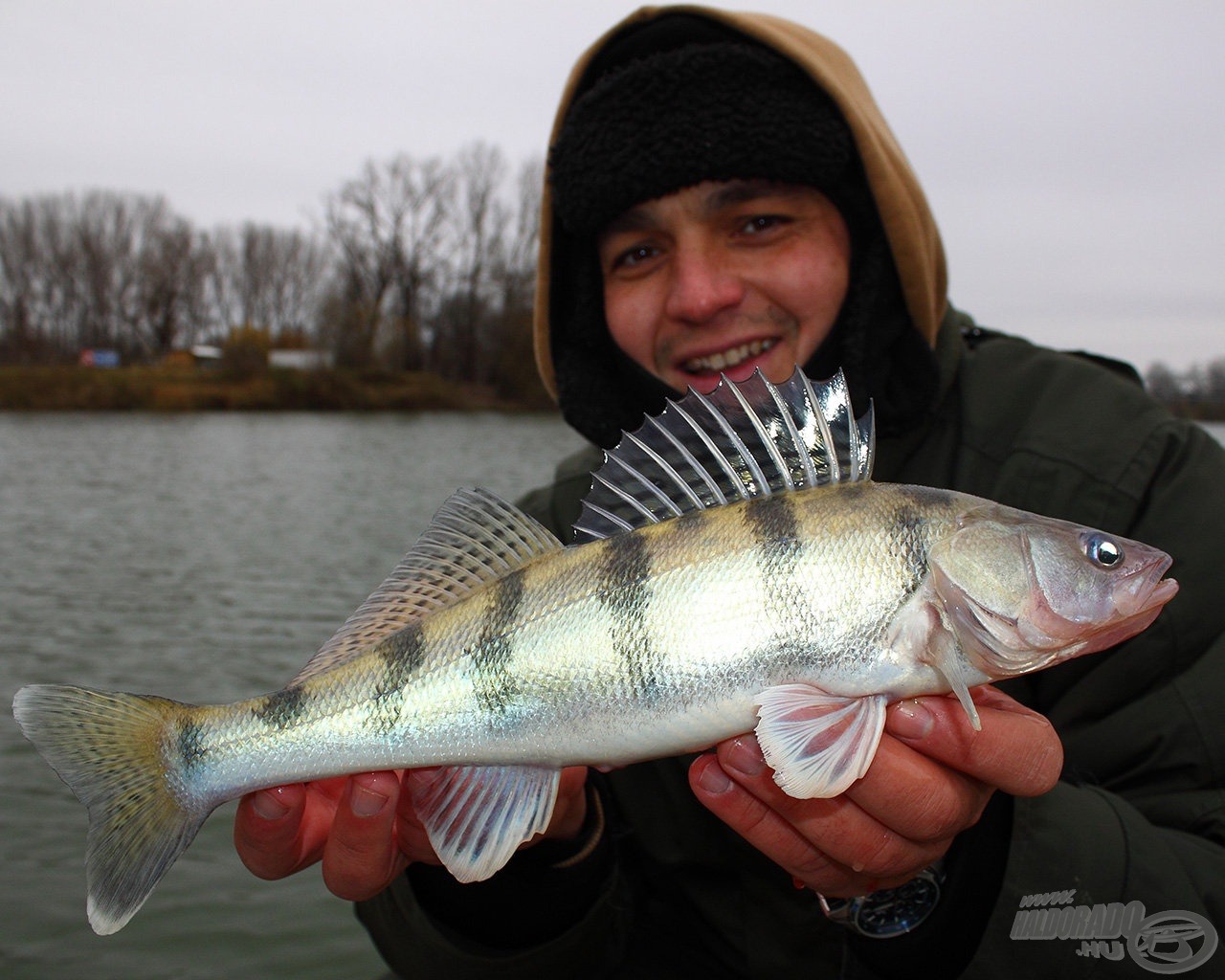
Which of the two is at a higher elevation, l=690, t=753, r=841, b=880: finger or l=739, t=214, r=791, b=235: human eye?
l=739, t=214, r=791, b=235: human eye

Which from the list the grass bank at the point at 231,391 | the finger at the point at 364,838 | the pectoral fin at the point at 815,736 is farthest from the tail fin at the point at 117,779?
the grass bank at the point at 231,391

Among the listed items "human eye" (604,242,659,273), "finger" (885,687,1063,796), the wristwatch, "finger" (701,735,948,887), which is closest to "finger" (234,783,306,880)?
"finger" (701,735,948,887)

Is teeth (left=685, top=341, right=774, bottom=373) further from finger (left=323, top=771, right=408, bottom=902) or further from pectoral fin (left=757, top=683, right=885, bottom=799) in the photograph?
finger (left=323, top=771, right=408, bottom=902)

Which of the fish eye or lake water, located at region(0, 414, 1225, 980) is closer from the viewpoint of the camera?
the fish eye

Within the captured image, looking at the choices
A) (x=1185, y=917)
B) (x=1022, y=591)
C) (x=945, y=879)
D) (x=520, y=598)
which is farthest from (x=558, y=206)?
(x=1185, y=917)

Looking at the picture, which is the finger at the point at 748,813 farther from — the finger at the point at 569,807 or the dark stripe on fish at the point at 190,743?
the dark stripe on fish at the point at 190,743

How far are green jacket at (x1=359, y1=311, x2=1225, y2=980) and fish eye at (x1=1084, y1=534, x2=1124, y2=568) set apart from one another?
609 mm

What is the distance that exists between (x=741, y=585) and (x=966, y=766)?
1.83ft

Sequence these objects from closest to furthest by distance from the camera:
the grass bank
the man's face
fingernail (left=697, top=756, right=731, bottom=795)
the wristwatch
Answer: fingernail (left=697, top=756, right=731, bottom=795) < the wristwatch < the man's face < the grass bank

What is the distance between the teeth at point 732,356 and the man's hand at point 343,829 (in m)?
1.51

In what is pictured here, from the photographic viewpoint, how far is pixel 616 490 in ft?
7.13

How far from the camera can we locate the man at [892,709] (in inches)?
81.4

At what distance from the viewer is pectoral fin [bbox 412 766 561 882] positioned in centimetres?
206

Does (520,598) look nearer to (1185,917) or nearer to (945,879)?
(945,879)
